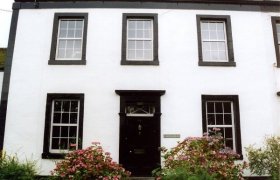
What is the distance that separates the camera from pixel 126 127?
39.0 ft

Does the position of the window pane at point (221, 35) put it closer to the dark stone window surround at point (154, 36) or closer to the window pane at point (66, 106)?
the dark stone window surround at point (154, 36)

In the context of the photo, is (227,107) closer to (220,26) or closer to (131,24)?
(220,26)

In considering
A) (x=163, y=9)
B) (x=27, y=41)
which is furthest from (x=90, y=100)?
(x=163, y=9)

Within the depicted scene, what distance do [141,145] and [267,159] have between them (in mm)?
4706

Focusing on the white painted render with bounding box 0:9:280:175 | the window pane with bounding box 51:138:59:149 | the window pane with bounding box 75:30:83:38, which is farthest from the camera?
the window pane with bounding box 75:30:83:38

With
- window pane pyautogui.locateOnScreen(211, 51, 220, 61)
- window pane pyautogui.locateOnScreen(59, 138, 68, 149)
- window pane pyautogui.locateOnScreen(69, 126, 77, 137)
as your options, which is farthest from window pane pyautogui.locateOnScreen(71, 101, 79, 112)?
window pane pyautogui.locateOnScreen(211, 51, 220, 61)

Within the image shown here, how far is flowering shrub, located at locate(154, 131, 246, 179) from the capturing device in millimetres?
8648

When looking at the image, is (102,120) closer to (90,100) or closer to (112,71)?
(90,100)

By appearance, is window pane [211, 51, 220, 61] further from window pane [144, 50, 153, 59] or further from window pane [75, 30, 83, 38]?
window pane [75, 30, 83, 38]

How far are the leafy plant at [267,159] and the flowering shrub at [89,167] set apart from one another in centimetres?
484

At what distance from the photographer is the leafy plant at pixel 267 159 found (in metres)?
10.6

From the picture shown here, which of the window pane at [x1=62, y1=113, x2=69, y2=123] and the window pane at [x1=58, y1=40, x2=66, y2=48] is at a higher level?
the window pane at [x1=58, y1=40, x2=66, y2=48]

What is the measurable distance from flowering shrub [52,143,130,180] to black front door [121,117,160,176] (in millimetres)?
1894

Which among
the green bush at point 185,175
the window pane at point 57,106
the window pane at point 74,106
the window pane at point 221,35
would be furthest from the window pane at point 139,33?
the green bush at point 185,175
